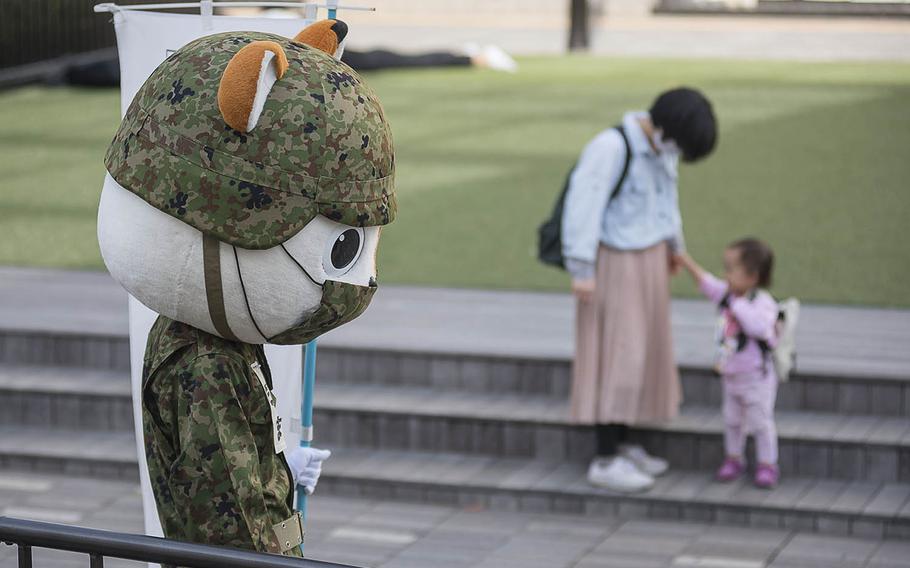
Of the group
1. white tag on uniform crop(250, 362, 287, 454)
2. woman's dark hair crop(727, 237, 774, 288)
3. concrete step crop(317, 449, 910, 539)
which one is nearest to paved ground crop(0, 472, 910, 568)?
concrete step crop(317, 449, 910, 539)

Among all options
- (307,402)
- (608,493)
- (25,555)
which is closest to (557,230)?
(608,493)

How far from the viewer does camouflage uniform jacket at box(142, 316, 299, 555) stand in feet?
10.1

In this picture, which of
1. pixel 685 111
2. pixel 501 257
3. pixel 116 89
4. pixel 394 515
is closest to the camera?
pixel 685 111

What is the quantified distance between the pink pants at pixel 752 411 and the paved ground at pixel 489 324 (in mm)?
621

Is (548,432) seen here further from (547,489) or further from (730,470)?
(730,470)

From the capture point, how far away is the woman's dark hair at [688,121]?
18.5 feet

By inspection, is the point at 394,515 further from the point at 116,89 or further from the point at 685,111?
the point at 116,89

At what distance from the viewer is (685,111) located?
5633 millimetres

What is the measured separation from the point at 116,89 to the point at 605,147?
12.0m

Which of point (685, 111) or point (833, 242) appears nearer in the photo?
point (685, 111)

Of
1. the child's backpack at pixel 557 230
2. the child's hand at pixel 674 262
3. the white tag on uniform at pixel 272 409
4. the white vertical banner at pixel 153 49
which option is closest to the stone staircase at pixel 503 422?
the child's hand at pixel 674 262

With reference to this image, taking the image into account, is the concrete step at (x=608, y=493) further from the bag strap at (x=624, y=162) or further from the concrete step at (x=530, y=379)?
the bag strap at (x=624, y=162)

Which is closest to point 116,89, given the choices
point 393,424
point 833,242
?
point 833,242

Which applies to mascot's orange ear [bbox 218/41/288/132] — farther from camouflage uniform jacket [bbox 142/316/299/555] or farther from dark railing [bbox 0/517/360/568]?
dark railing [bbox 0/517/360/568]
